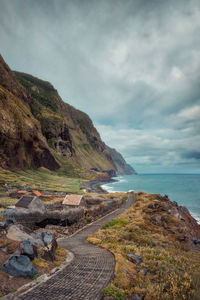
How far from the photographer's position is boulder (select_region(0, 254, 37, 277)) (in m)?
8.52

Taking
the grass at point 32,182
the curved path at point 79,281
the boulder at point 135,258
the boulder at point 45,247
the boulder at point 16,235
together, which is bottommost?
the grass at point 32,182

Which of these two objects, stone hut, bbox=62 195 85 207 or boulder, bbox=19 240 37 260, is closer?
boulder, bbox=19 240 37 260

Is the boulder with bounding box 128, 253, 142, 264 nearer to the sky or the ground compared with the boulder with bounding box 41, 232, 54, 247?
nearer to the ground


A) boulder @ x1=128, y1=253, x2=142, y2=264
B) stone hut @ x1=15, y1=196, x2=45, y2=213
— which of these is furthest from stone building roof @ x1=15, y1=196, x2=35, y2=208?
boulder @ x1=128, y1=253, x2=142, y2=264

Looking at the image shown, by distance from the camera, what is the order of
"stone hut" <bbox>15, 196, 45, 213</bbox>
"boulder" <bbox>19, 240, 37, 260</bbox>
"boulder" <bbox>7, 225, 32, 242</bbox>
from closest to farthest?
"boulder" <bbox>19, 240, 37, 260</bbox> → "boulder" <bbox>7, 225, 32, 242</bbox> → "stone hut" <bbox>15, 196, 45, 213</bbox>

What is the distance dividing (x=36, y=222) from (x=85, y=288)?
17570 mm

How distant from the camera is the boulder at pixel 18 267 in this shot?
28.0ft

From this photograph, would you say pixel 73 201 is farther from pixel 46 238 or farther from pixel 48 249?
pixel 48 249

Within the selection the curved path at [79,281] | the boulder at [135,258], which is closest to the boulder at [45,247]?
the curved path at [79,281]

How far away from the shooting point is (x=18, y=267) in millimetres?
8695

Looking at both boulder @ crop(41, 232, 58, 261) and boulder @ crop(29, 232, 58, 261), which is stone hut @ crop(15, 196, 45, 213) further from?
boulder @ crop(29, 232, 58, 261)

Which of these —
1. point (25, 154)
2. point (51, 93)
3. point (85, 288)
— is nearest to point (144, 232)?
point (85, 288)

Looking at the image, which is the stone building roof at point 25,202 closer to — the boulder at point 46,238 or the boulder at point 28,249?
the boulder at point 46,238

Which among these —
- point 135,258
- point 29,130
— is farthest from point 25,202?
point 29,130
